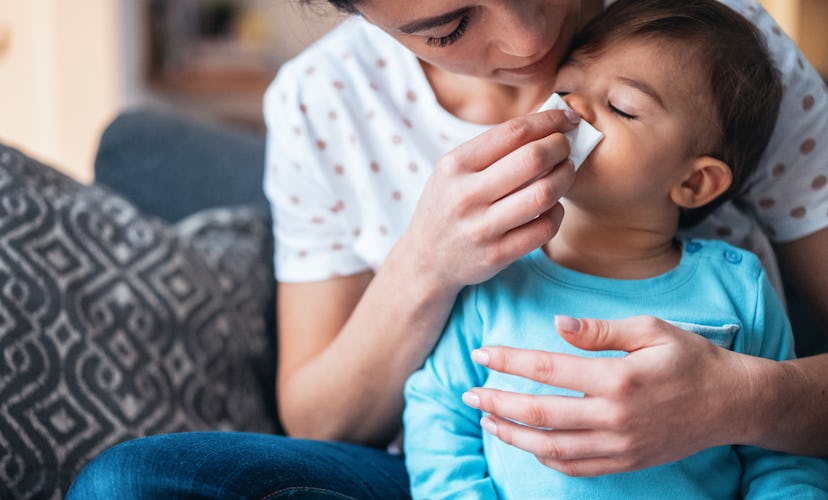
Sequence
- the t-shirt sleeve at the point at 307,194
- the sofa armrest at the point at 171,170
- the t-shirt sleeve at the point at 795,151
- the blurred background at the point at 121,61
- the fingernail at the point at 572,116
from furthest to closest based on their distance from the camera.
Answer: the blurred background at the point at 121,61
the sofa armrest at the point at 171,170
the t-shirt sleeve at the point at 307,194
the t-shirt sleeve at the point at 795,151
the fingernail at the point at 572,116

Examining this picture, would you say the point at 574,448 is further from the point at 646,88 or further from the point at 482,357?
the point at 646,88

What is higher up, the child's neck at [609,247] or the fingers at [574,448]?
the child's neck at [609,247]

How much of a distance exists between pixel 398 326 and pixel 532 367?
252 millimetres

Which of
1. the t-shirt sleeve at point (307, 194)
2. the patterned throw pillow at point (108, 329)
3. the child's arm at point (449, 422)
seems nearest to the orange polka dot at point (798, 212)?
the child's arm at point (449, 422)

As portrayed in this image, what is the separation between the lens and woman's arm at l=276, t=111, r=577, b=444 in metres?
0.94

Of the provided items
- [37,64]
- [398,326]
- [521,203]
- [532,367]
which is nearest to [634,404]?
[532,367]

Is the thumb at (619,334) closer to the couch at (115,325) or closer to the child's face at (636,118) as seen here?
the child's face at (636,118)

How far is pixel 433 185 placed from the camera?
3.28ft

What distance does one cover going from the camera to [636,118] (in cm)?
103

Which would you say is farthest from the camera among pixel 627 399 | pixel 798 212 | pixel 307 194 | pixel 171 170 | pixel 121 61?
pixel 121 61

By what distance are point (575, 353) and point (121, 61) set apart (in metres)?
3.51

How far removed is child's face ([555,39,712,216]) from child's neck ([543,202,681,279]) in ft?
0.09

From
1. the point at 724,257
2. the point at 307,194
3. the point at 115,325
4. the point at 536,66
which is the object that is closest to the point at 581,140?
the point at 536,66

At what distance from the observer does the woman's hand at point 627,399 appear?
0.88 meters
